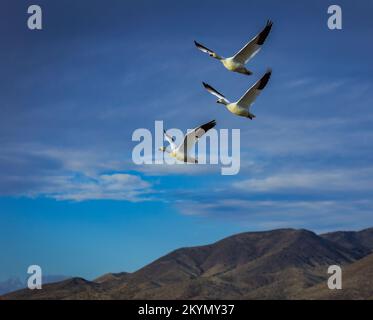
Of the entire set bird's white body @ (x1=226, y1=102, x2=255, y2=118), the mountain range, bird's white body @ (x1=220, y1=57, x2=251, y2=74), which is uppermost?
bird's white body @ (x1=220, y1=57, x2=251, y2=74)

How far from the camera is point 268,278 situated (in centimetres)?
14175

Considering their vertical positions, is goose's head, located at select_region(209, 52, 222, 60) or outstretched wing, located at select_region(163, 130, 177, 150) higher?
goose's head, located at select_region(209, 52, 222, 60)

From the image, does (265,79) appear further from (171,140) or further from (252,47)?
(171,140)

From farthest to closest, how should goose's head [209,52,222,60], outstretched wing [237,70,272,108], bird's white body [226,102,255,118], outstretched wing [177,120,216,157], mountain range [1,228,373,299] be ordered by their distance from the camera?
mountain range [1,228,373,299], goose's head [209,52,222,60], bird's white body [226,102,255,118], outstretched wing [237,70,272,108], outstretched wing [177,120,216,157]

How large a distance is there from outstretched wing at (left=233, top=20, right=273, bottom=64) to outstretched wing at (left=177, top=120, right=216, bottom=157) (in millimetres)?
4679

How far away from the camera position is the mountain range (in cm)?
12069

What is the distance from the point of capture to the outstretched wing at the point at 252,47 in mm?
35562

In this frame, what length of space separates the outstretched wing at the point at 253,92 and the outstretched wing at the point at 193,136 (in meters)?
3.67

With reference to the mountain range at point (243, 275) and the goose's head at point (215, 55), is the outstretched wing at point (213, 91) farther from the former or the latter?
the mountain range at point (243, 275)

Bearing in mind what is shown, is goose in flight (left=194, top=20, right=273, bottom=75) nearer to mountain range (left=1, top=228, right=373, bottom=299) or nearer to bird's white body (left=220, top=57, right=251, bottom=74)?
bird's white body (left=220, top=57, right=251, bottom=74)

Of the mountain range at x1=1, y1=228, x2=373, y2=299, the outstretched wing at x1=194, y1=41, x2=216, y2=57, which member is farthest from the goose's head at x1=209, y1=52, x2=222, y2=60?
the mountain range at x1=1, y1=228, x2=373, y2=299

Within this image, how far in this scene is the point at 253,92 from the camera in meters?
37.2

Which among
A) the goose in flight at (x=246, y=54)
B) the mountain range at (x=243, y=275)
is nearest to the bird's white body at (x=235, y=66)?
the goose in flight at (x=246, y=54)

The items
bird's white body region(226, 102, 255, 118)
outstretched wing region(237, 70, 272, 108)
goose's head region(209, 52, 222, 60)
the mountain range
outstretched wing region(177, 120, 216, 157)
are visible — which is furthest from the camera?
the mountain range
